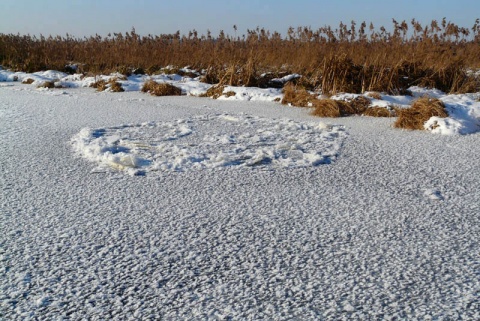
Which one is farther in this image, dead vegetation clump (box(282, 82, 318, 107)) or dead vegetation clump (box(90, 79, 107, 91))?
dead vegetation clump (box(90, 79, 107, 91))

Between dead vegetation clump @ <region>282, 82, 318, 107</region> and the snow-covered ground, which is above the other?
dead vegetation clump @ <region>282, 82, 318, 107</region>

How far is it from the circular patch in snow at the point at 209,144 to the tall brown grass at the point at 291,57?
1.93 meters

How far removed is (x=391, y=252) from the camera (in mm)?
1602

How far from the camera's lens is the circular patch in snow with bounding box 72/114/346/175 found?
2701 mm

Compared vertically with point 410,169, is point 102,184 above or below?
below

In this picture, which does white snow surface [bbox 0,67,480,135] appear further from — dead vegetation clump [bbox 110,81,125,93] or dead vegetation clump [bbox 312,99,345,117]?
dead vegetation clump [bbox 312,99,345,117]

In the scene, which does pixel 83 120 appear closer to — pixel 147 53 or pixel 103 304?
pixel 103 304

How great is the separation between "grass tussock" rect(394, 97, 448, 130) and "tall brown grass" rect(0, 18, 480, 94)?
4.88 feet

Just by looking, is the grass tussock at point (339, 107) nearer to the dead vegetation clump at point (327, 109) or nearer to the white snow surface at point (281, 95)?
the dead vegetation clump at point (327, 109)

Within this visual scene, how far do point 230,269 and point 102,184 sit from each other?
1129 mm

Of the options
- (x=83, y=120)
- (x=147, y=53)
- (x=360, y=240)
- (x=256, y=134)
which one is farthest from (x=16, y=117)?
(x=147, y=53)

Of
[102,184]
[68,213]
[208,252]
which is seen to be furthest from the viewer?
[102,184]

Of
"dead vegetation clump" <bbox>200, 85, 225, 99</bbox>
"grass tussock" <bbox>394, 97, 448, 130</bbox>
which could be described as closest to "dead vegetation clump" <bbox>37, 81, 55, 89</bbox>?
"dead vegetation clump" <bbox>200, 85, 225, 99</bbox>

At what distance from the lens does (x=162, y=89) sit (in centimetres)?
586
